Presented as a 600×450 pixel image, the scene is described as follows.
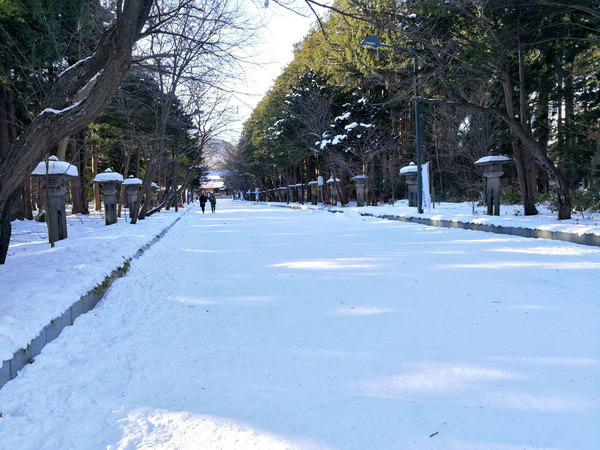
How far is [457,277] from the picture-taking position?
646cm

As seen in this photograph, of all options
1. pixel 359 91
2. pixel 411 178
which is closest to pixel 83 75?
pixel 411 178

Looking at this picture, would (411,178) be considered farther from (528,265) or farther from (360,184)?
(528,265)

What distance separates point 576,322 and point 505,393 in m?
1.93

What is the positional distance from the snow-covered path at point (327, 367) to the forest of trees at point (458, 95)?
14.0 ft

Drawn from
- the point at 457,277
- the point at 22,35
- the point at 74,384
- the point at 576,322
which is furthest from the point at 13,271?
the point at 22,35

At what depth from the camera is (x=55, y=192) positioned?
12.1 metres

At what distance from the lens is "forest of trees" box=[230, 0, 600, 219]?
12656 millimetres

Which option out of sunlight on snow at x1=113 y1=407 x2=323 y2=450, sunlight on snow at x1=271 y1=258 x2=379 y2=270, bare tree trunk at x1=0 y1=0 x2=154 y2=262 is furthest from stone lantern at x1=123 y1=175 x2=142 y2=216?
sunlight on snow at x1=113 y1=407 x2=323 y2=450

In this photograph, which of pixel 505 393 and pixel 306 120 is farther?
pixel 306 120

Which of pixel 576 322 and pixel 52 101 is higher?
pixel 52 101

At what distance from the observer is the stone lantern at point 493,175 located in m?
15.6

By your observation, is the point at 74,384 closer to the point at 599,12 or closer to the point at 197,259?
the point at 197,259

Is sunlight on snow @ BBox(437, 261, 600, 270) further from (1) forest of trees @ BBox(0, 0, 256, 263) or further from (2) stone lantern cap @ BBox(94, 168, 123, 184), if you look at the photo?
(2) stone lantern cap @ BBox(94, 168, 123, 184)

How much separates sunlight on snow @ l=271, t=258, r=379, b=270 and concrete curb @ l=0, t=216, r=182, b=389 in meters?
3.10
